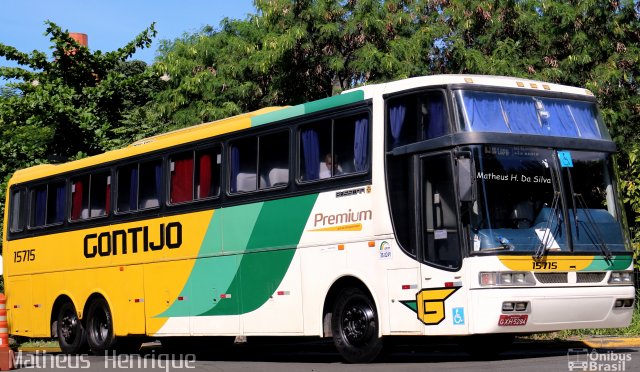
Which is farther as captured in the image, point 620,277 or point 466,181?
point 620,277

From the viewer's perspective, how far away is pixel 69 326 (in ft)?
68.6

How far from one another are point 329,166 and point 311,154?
44cm

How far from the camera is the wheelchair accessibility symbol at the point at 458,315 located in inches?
510

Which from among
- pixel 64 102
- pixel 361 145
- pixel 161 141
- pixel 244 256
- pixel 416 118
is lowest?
pixel 244 256

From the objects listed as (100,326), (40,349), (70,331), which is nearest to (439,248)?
(100,326)

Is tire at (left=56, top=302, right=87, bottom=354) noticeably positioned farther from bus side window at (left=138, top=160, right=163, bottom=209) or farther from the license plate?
the license plate

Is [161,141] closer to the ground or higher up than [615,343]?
higher up

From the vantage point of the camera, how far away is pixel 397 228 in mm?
13820

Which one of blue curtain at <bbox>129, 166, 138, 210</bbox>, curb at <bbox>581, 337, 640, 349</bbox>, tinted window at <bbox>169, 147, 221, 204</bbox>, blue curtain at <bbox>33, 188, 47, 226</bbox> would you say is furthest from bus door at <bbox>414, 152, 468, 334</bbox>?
blue curtain at <bbox>33, 188, 47, 226</bbox>

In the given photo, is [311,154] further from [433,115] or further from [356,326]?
[356,326]

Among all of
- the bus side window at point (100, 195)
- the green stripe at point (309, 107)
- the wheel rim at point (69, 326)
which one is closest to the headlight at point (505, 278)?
the green stripe at point (309, 107)

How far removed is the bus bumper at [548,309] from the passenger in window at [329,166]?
2.90 m

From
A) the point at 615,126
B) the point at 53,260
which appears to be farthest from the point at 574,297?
the point at 615,126

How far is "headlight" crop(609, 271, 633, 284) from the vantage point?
1383 cm
